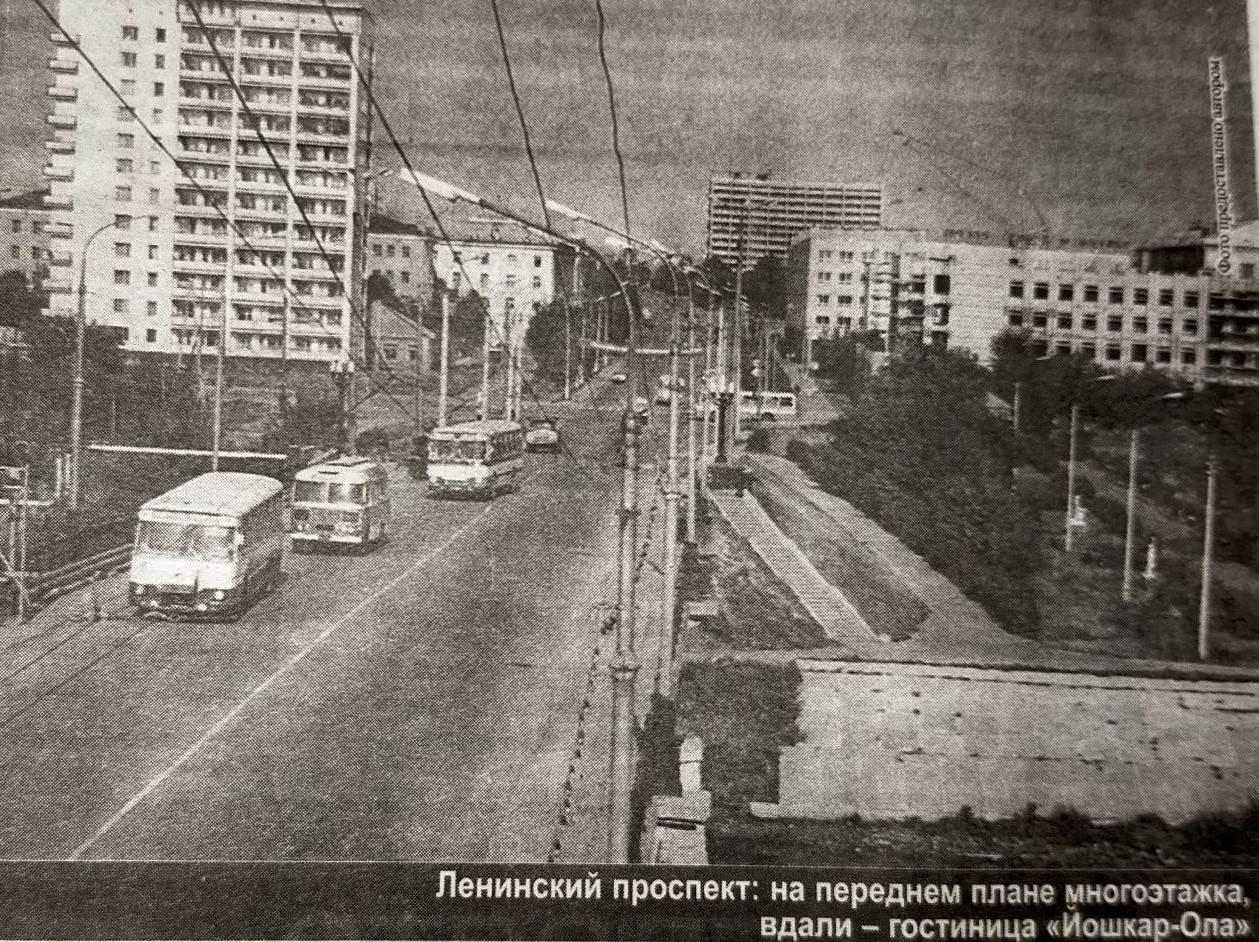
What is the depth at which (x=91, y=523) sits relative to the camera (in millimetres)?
3070

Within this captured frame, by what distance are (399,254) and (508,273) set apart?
0.40 meters

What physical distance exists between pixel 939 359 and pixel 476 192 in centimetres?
169

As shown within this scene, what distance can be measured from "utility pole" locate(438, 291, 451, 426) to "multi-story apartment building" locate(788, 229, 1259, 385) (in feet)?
4.17

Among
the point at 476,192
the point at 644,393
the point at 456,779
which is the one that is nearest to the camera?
the point at 456,779

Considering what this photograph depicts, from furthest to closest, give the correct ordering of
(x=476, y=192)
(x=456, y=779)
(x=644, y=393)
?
(x=644, y=393), (x=476, y=192), (x=456, y=779)

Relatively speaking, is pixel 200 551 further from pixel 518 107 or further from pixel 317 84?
pixel 518 107

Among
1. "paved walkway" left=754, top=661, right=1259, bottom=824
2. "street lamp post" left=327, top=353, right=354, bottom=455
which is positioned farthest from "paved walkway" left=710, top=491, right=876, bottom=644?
"street lamp post" left=327, top=353, right=354, bottom=455

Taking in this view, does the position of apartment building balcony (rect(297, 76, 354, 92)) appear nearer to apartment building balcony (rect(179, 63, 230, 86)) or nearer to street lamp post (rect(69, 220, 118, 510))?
apartment building balcony (rect(179, 63, 230, 86))

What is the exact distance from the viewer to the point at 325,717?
2982 millimetres

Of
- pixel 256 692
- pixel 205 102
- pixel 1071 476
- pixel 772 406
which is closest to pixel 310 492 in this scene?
pixel 256 692

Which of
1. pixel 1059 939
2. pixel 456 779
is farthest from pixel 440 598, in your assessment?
pixel 1059 939

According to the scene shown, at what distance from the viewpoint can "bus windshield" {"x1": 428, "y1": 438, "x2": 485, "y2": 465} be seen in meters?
3.48

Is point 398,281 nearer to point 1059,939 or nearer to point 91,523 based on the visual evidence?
point 91,523

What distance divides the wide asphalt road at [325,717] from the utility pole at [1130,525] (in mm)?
1749
